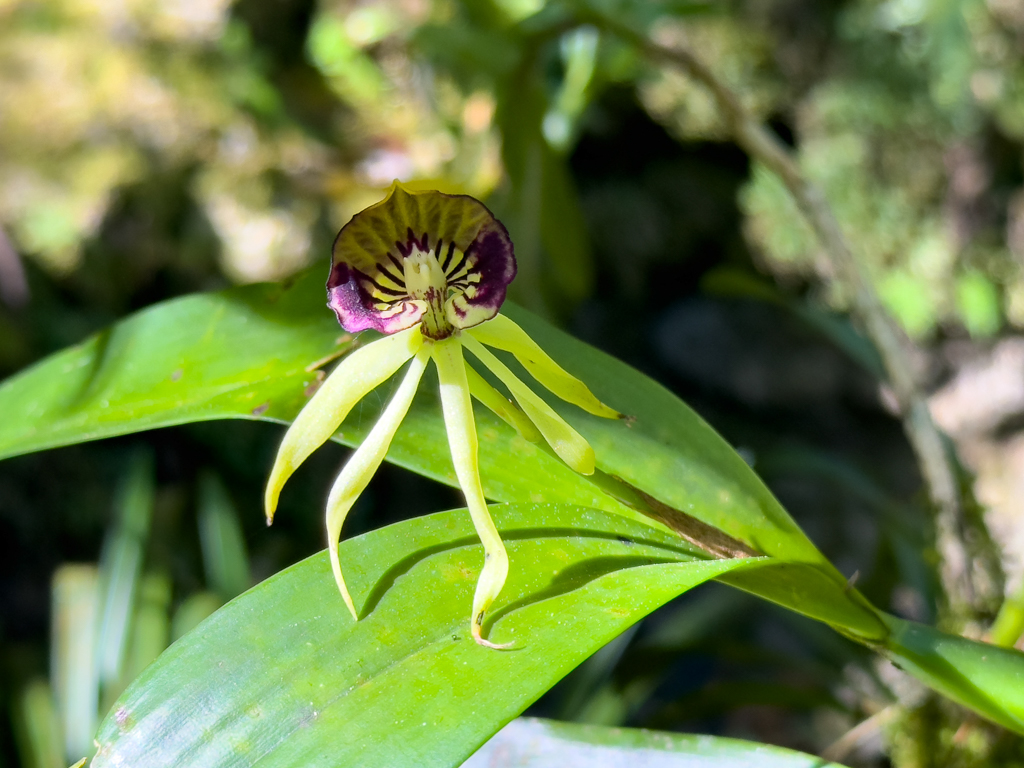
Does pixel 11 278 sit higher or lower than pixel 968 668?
higher

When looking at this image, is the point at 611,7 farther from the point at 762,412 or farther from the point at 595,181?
the point at 762,412

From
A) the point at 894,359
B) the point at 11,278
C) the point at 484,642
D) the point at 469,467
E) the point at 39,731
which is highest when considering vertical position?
the point at 11,278

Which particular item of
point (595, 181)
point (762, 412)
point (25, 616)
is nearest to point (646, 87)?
Answer: point (595, 181)

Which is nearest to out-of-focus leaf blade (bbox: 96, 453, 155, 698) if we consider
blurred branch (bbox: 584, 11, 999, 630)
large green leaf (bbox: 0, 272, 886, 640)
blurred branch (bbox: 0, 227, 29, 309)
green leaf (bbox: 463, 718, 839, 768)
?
blurred branch (bbox: 0, 227, 29, 309)

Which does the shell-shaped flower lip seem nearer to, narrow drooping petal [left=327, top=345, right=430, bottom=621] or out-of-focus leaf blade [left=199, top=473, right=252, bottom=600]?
narrow drooping petal [left=327, top=345, right=430, bottom=621]

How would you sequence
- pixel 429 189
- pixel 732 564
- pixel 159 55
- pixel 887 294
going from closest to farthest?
pixel 732 564 → pixel 429 189 → pixel 887 294 → pixel 159 55

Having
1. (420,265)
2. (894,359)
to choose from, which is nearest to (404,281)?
(420,265)

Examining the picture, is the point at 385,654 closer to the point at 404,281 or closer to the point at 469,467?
the point at 469,467
